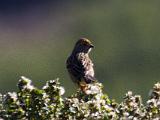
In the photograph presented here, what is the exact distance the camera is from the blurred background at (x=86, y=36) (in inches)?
1628

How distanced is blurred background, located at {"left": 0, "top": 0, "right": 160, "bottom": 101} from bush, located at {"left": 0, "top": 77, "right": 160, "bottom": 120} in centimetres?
2394

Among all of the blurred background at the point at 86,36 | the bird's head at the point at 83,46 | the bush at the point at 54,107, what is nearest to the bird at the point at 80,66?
the bird's head at the point at 83,46

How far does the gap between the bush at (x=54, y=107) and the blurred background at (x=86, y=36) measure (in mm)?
23938

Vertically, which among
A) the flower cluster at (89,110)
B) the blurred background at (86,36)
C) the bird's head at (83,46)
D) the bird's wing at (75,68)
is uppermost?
the blurred background at (86,36)

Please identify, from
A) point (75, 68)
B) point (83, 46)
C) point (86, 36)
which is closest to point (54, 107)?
point (75, 68)

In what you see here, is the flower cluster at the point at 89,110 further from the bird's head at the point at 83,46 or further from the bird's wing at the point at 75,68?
the bird's head at the point at 83,46

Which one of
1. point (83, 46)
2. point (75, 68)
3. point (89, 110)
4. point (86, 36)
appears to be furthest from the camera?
point (86, 36)

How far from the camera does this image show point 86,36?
57.7m

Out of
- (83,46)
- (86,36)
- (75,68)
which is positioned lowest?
(75,68)

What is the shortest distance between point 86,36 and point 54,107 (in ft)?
163

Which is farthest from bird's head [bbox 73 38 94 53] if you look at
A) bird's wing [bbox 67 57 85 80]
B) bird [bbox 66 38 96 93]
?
bird's wing [bbox 67 57 85 80]

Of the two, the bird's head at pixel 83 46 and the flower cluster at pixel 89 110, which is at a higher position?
the bird's head at pixel 83 46

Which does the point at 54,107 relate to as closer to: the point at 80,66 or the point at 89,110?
the point at 89,110

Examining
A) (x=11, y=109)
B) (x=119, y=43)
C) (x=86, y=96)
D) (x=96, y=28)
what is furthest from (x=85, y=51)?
(x=96, y=28)
